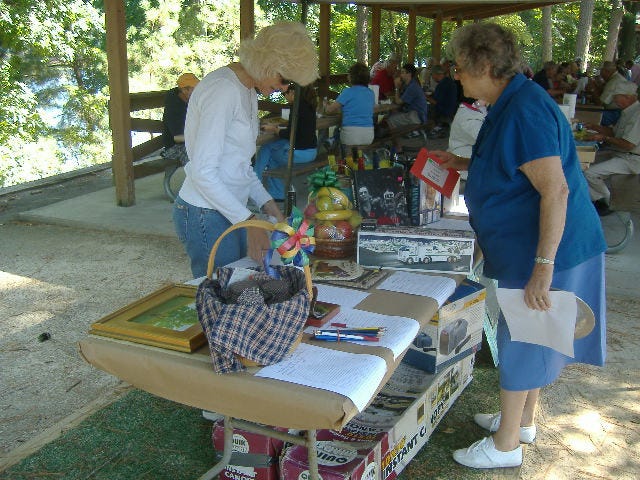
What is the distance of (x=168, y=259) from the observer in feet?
16.3

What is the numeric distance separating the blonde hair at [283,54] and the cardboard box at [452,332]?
1.03 m

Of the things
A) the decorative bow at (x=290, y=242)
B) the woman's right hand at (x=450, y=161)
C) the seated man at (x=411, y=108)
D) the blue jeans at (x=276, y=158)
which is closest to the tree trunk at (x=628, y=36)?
the seated man at (x=411, y=108)

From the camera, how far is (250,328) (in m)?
1.47

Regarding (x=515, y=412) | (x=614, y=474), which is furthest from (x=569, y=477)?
(x=515, y=412)

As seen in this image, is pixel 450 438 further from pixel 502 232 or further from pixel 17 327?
pixel 17 327

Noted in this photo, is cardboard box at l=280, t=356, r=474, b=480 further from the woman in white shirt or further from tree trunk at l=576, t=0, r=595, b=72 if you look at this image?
tree trunk at l=576, t=0, r=595, b=72

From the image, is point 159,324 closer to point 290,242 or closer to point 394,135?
point 290,242

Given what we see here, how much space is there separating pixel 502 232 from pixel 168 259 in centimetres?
337

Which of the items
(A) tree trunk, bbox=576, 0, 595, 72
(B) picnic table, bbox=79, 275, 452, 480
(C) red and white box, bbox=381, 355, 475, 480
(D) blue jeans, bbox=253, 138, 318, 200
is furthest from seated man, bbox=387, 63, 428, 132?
(A) tree trunk, bbox=576, 0, 595, 72

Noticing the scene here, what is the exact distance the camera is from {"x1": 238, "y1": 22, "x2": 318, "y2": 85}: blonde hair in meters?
2.04

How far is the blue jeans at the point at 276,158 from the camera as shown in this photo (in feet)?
20.0

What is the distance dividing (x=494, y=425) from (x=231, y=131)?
1.55 metres

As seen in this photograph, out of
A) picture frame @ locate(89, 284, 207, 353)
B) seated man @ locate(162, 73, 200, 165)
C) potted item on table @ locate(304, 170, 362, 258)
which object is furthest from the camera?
seated man @ locate(162, 73, 200, 165)

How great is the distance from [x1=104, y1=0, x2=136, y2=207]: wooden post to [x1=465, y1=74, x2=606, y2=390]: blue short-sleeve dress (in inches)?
182
